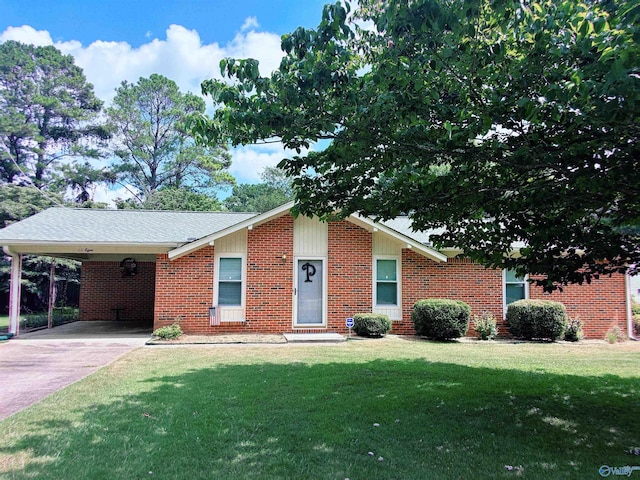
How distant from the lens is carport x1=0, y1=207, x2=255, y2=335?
12453mm

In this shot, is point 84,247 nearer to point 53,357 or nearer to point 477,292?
point 53,357

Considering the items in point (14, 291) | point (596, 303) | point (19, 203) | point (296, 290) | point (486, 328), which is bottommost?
point (486, 328)

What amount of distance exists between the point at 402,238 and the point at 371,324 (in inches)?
109

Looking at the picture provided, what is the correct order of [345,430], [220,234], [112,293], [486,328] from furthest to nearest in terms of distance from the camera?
1. [112,293]
2. [486,328]
3. [220,234]
4. [345,430]

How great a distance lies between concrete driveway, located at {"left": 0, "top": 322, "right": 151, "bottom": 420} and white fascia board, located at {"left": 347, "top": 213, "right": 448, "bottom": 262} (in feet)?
22.9

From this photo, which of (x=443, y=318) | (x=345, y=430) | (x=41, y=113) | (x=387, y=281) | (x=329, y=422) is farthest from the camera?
(x=41, y=113)

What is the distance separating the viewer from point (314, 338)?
12.2m

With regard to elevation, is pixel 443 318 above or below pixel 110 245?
below

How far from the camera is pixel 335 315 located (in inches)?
535

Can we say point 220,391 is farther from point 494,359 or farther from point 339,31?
point 494,359

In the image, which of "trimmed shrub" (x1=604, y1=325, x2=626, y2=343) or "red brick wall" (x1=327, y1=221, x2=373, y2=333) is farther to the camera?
"red brick wall" (x1=327, y1=221, x2=373, y2=333)

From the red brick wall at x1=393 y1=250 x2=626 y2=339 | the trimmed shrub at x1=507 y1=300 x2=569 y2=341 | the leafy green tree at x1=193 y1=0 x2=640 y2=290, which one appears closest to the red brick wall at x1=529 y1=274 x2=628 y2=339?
the red brick wall at x1=393 y1=250 x2=626 y2=339

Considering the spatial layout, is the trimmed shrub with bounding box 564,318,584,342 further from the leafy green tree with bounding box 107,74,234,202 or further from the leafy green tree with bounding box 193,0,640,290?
the leafy green tree with bounding box 107,74,234,202

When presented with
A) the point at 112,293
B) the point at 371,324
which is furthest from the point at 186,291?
the point at 112,293
